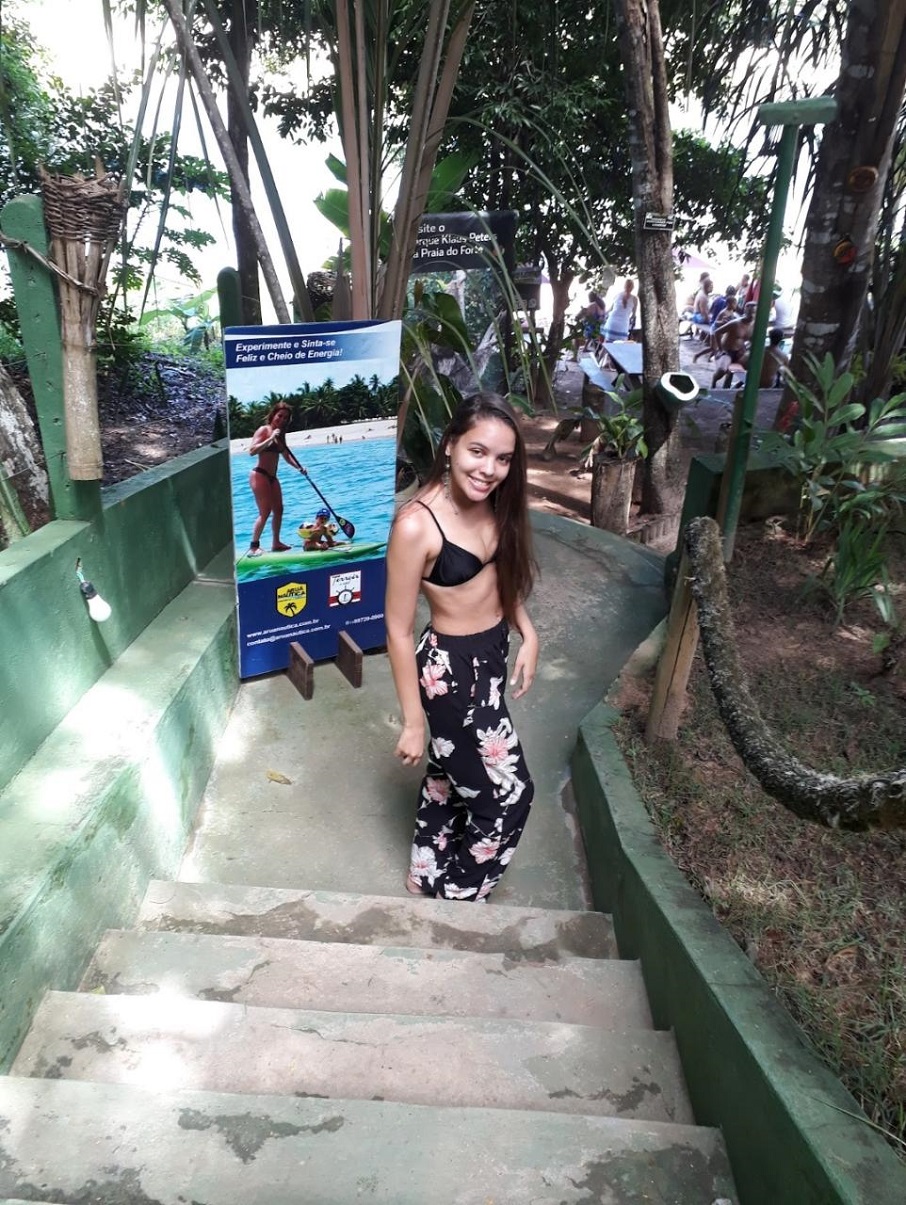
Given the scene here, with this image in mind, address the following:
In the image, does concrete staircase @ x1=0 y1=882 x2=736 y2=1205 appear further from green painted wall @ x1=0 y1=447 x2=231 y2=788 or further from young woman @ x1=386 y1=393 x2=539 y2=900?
green painted wall @ x1=0 y1=447 x2=231 y2=788

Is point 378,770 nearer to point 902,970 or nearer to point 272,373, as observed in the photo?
point 272,373

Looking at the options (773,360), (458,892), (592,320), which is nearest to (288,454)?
(458,892)

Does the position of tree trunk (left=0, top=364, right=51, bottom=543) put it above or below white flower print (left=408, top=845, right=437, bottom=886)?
above

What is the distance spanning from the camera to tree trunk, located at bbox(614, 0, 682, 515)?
16.8ft

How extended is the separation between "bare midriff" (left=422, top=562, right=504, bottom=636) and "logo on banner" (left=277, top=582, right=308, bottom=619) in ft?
4.22

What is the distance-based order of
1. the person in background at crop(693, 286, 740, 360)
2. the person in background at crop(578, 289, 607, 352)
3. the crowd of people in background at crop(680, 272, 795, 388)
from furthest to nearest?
the person in background at crop(693, 286, 740, 360) → the crowd of people in background at crop(680, 272, 795, 388) → the person in background at crop(578, 289, 607, 352)

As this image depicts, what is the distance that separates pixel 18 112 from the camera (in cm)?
532

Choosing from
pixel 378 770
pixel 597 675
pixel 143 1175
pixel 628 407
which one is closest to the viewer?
pixel 143 1175

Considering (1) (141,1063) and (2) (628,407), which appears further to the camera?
(2) (628,407)

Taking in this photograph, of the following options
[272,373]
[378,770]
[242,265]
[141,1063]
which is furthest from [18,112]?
[141,1063]

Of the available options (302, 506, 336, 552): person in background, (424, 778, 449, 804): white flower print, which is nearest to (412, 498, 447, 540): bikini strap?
(424, 778, 449, 804): white flower print

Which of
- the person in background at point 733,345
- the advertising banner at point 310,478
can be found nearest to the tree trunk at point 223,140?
the advertising banner at point 310,478

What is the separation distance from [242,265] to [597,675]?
502cm

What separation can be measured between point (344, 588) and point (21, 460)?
1406 mm
